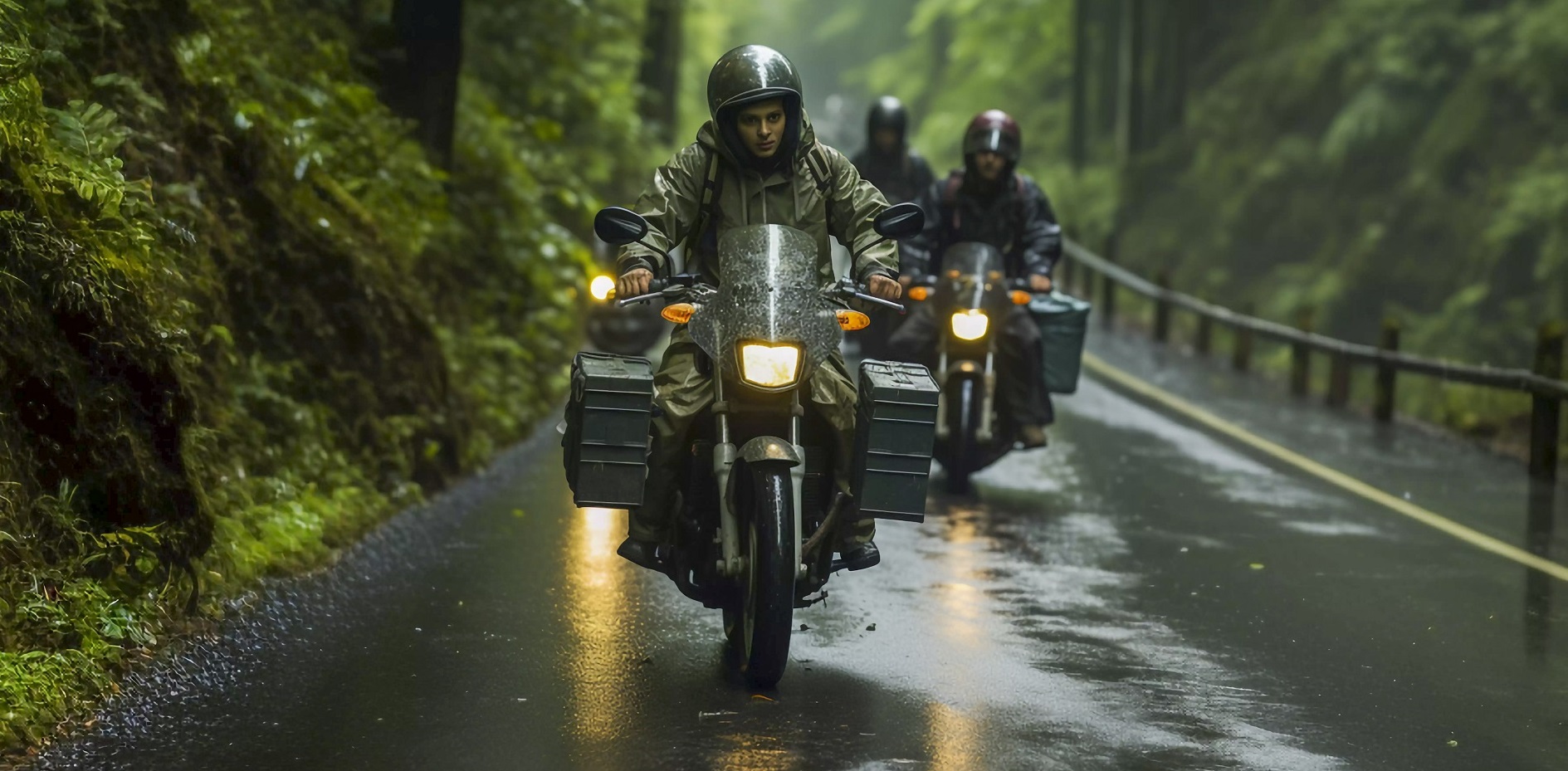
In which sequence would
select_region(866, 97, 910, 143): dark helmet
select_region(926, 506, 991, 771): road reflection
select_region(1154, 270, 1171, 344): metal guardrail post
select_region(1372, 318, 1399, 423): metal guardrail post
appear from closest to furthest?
1. select_region(926, 506, 991, 771): road reflection
2. select_region(866, 97, 910, 143): dark helmet
3. select_region(1372, 318, 1399, 423): metal guardrail post
4. select_region(1154, 270, 1171, 344): metal guardrail post

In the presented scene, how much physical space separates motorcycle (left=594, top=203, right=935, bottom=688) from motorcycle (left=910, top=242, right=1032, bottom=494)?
5.12 metres

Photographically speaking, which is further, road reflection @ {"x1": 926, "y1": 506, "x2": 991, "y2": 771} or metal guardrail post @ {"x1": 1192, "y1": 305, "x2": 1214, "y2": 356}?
metal guardrail post @ {"x1": 1192, "y1": 305, "x2": 1214, "y2": 356}

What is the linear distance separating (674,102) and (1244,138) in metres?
11.4

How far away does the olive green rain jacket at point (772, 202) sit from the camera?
781 cm

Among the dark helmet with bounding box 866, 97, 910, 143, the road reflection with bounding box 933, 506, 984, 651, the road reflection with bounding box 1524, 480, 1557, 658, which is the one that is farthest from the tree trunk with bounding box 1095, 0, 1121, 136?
the road reflection with bounding box 933, 506, 984, 651

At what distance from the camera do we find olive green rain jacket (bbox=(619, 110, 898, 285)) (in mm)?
7809

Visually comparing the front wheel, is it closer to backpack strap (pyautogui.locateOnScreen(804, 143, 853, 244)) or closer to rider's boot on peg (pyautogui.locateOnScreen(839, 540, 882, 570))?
rider's boot on peg (pyautogui.locateOnScreen(839, 540, 882, 570))

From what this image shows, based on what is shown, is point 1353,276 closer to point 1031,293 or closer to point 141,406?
point 1031,293

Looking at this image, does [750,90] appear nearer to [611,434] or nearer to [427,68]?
[611,434]

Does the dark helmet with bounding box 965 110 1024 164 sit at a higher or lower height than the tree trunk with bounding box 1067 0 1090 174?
lower

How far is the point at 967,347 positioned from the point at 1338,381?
827 cm

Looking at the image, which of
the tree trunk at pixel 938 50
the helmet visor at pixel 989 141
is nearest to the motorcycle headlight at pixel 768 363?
the helmet visor at pixel 989 141

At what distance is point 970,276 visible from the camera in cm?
1300

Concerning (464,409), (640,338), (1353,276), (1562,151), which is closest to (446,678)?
(464,409)
